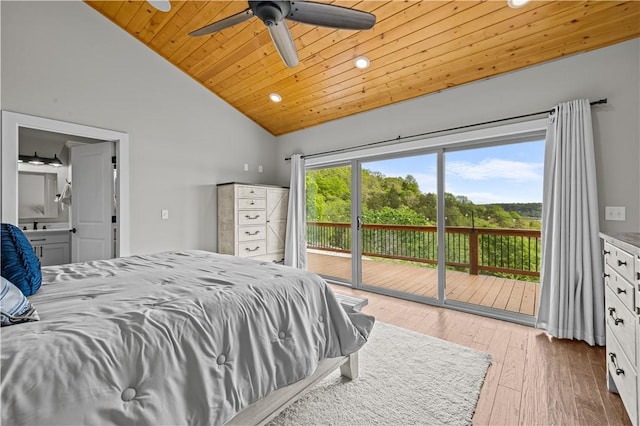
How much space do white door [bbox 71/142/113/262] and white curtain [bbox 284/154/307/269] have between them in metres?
2.31

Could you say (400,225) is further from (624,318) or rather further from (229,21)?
(229,21)

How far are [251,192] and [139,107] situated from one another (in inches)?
67.2

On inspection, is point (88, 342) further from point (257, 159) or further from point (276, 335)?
point (257, 159)

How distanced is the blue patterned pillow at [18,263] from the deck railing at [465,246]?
135 inches

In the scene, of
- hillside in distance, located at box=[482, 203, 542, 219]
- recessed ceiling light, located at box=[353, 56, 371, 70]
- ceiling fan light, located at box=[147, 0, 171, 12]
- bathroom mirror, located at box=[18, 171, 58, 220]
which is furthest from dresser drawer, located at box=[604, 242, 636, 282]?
bathroom mirror, located at box=[18, 171, 58, 220]

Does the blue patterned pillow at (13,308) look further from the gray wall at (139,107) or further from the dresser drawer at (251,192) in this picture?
the dresser drawer at (251,192)

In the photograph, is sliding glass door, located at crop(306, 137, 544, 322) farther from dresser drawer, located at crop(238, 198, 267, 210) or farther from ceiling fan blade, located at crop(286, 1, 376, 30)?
ceiling fan blade, located at crop(286, 1, 376, 30)

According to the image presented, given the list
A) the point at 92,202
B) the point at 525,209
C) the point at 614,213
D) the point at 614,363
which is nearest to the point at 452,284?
the point at 525,209

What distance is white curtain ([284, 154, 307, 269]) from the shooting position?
4.52m

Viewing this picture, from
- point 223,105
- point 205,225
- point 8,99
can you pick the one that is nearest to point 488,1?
point 223,105

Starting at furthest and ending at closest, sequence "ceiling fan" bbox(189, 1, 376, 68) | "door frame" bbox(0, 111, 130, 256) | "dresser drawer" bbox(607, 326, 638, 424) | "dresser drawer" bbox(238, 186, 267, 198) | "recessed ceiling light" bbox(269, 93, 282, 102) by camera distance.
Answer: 1. "dresser drawer" bbox(238, 186, 267, 198)
2. "recessed ceiling light" bbox(269, 93, 282, 102)
3. "door frame" bbox(0, 111, 130, 256)
4. "ceiling fan" bbox(189, 1, 376, 68)
5. "dresser drawer" bbox(607, 326, 638, 424)

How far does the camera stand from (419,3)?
7.75 feet

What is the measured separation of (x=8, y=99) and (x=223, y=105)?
2.30 m

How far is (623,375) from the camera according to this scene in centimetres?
147
